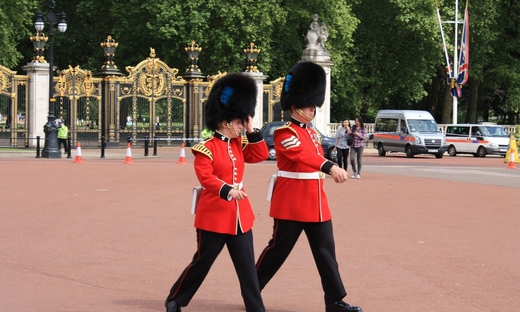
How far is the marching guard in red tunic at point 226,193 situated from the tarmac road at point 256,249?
621mm

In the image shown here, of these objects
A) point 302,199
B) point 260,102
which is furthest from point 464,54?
point 302,199

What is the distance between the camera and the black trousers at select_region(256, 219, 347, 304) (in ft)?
23.2

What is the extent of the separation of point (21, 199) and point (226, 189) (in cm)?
950

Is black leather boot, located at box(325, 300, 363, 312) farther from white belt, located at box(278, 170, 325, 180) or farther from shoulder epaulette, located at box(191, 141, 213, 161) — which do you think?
shoulder epaulette, located at box(191, 141, 213, 161)

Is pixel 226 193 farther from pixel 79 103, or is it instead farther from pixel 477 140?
pixel 477 140

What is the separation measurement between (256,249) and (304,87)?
3.30 metres

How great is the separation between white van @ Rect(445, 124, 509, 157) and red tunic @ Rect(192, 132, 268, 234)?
32373 mm

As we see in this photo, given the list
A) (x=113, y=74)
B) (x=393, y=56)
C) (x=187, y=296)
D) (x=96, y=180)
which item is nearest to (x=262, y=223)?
(x=187, y=296)

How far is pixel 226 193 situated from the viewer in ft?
21.2

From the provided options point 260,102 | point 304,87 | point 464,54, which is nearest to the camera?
point 304,87

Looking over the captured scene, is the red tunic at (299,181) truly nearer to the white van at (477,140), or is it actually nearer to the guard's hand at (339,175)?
the guard's hand at (339,175)

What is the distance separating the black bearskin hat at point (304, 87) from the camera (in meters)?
7.41

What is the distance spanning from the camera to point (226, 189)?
6.47 m

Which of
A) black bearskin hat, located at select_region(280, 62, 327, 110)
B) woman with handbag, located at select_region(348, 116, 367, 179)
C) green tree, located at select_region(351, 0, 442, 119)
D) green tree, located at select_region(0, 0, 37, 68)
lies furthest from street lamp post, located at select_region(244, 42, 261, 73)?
black bearskin hat, located at select_region(280, 62, 327, 110)
